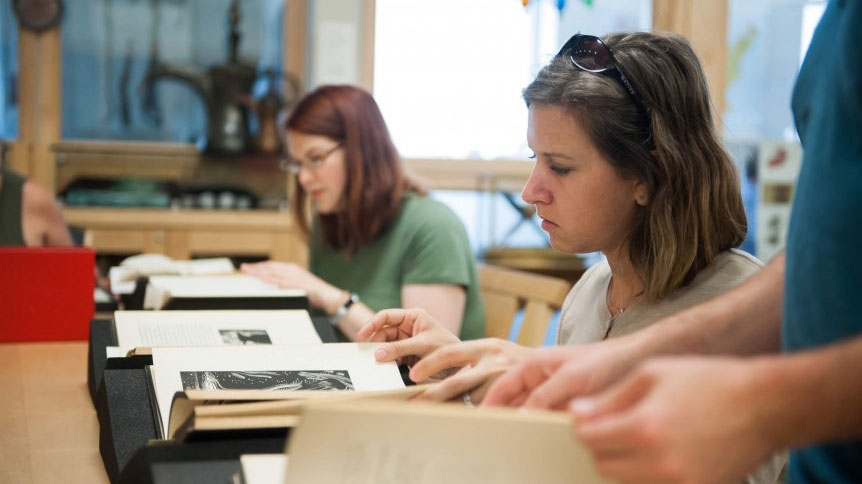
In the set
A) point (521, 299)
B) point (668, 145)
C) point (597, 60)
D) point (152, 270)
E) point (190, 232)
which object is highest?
point (597, 60)

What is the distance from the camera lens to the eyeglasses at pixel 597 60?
1335 millimetres

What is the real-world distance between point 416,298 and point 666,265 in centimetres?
102

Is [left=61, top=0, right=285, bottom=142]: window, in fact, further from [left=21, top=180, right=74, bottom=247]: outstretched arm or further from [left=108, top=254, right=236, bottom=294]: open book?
[left=108, top=254, right=236, bottom=294]: open book

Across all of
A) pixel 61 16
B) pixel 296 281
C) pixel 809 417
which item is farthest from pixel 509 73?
pixel 809 417

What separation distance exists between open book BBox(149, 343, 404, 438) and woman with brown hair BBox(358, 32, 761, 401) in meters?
0.15

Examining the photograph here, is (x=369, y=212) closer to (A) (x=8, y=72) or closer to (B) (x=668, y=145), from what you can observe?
(B) (x=668, y=145)

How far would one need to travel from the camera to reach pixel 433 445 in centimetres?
58

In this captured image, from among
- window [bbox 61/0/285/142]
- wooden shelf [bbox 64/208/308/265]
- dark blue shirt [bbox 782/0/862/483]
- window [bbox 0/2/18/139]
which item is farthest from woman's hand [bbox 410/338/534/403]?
window [bbox 0/2/18/139]

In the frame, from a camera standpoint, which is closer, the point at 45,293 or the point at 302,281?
the point at 45,293

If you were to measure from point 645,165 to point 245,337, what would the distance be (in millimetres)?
653

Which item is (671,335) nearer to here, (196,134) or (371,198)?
(371,198)

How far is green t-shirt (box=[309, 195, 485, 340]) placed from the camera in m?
2.31

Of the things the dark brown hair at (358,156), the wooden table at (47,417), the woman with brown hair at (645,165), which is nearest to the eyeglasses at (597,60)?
the woman with brown hair at (645,165)

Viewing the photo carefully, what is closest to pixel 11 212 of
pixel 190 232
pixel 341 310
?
pixel 190 232
